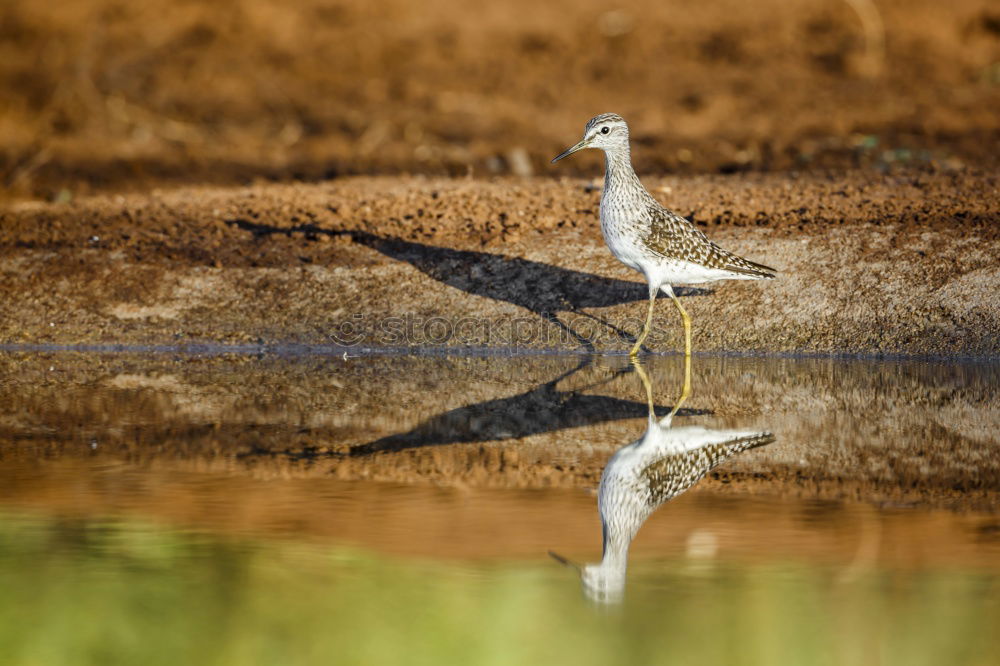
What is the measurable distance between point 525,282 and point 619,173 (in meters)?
2.31

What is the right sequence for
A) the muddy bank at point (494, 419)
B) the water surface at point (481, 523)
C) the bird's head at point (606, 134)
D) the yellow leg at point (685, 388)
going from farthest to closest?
the bird's head at point (606, 134) → the yellow leg at point (685, 388) → the muddy bank at point (494, 419) → the water surface at point (481, 523)

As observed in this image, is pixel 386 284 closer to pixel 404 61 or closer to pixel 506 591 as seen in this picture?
pixel 506 591

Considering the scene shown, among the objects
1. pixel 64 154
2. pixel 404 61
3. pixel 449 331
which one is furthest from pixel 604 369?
pixel 404 61

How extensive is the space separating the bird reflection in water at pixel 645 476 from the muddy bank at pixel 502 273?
13.4ft

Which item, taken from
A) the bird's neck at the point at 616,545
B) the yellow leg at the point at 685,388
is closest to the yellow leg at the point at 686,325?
the yellow leg at the point at 685,388

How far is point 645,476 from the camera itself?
9.31 m

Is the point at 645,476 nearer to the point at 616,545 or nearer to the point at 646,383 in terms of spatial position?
the point at 616,545

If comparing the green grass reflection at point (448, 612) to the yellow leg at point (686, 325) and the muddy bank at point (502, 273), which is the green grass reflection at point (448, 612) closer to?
the yellow leg at point (686, 325)

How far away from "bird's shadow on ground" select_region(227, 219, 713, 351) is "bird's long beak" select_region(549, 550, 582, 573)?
24.6 ft

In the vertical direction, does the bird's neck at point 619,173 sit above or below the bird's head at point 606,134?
below

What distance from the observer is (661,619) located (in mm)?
6719

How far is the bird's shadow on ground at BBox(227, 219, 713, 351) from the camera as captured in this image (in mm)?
16078

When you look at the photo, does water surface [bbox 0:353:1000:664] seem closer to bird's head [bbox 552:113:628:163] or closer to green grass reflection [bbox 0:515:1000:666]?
green grass reflection [bbox 0:515:1000:666]

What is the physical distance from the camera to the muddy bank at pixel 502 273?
50.4 feet
